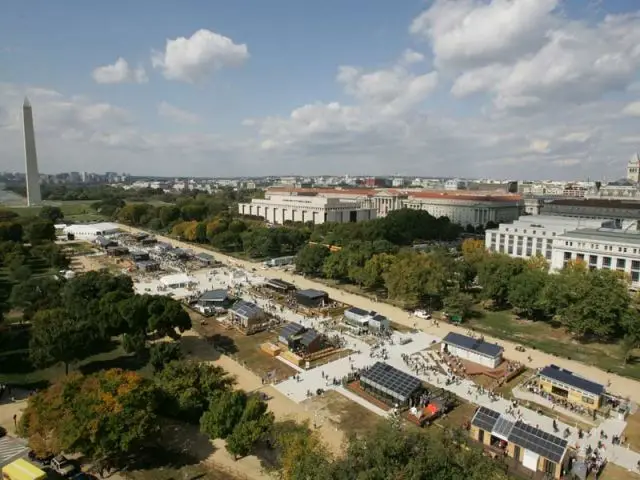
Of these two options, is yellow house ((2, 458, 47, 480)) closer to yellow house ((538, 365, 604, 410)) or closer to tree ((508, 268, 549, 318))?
yellow house ((538, 365, 604, 410))

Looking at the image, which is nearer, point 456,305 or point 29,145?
point 456,305

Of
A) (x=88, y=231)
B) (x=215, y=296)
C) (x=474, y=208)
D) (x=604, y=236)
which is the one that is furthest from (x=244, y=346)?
(x=474, y=208)

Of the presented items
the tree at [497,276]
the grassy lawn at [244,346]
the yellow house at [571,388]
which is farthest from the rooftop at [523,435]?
the tree at [497,276]

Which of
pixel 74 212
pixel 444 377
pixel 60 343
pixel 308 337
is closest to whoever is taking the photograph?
pixel 60 343

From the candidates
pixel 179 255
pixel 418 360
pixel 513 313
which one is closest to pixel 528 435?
A: pixel 418 360

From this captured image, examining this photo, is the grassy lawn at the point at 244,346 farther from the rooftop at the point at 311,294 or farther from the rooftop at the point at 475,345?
the rooftop at the point at 475,345

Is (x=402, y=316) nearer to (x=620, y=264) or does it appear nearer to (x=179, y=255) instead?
(x=620, y=264)

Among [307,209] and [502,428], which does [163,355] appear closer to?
[502,428]
